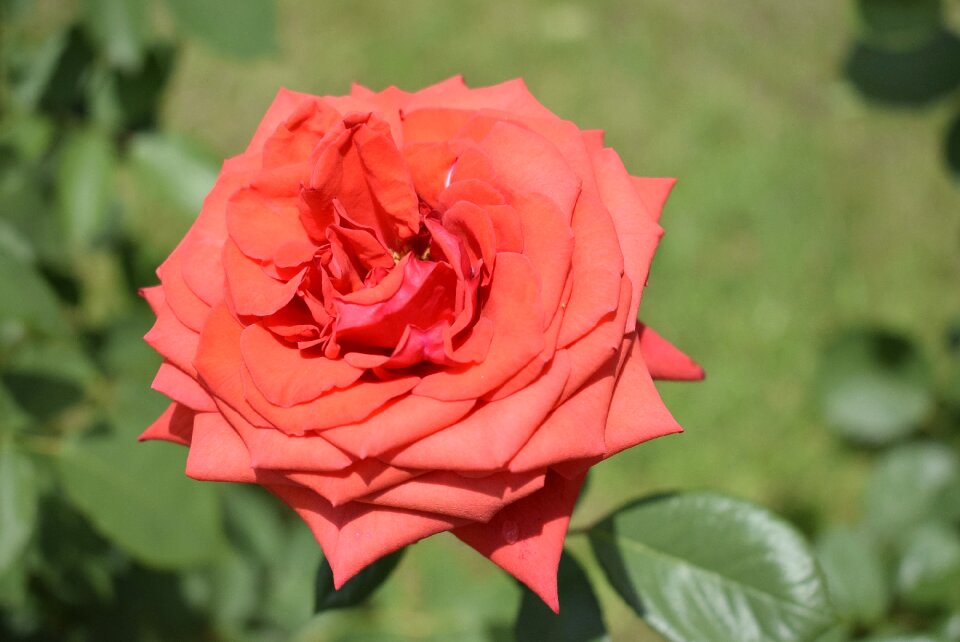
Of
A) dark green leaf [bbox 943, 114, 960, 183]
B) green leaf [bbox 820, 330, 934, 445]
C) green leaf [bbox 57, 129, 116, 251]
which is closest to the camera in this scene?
green leaf [bbox 57, 129, 116, 251]

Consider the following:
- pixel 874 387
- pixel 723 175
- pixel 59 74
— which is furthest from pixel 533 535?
pixel 723 175

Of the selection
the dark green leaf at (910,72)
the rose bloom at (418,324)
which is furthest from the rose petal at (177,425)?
the dark green leaf at (910,72)

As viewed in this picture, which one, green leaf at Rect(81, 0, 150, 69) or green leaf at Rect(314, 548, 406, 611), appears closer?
green leaf at Rect(314, 548, 406, 611)

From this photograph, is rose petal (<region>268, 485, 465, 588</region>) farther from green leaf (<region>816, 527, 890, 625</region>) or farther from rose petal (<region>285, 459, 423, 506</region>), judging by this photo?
green leaf (<region>816, 527, 890, 625</region>)

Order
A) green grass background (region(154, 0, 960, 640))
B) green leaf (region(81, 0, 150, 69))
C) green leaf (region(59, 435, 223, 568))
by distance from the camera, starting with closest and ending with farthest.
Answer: green leaf (region(59, 435, 223, 568)) → green leaf (region(81, 0, 150, 69)) → green grass background (region(154, 0, 960, 640))

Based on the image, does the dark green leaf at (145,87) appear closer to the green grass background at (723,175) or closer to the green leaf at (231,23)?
the green leaf at (231,23)

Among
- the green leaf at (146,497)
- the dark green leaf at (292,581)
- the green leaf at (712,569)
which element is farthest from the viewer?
the dark green leaf at (292,581)

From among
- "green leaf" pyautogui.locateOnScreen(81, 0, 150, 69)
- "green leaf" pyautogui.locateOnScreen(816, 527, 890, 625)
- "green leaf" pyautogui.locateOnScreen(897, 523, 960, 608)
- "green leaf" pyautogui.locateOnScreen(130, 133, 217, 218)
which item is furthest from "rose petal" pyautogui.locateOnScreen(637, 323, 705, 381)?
"green leaf" pyautogui.locateOnScreen(81, 0, 150, 69)

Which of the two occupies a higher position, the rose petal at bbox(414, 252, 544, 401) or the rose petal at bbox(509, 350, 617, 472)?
the rose petal at bbox(414, 252, 544, 401)
